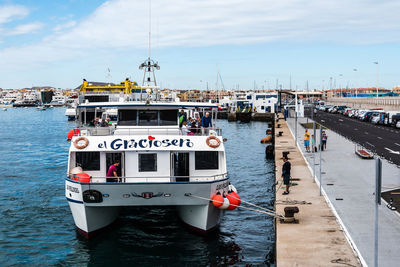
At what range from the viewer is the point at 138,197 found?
16297 millimetres

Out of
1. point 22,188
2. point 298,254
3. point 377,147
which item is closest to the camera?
point 298,254

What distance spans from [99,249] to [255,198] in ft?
35.8

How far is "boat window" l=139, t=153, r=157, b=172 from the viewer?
1748cm

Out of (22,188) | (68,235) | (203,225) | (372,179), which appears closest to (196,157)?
(203,225)

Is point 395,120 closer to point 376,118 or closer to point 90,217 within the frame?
point 376,118

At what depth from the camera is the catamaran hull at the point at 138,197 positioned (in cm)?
1605

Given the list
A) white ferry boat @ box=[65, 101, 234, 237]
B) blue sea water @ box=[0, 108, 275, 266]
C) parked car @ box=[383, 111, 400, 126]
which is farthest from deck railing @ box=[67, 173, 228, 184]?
parked car @ box=[383, 111, 400, 126]

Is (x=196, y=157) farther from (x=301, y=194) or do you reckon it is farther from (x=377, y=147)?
(x=377, y=147)

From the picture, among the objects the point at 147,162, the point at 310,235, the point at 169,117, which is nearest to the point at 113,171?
the point at 147,162

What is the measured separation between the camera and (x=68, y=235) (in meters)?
19.2

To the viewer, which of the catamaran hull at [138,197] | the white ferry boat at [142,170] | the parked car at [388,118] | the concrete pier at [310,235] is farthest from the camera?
the parked car at [388,118]

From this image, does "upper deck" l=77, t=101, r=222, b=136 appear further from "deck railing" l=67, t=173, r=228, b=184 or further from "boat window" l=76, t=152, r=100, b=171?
"deck railing" l=67, t=173, r=228, b=184

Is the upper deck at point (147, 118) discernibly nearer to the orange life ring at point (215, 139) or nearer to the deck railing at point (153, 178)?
the orange life ring at point (215, 139)

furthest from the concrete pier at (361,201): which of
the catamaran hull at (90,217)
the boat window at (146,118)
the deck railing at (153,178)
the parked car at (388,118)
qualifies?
the parked car at (388,118)
